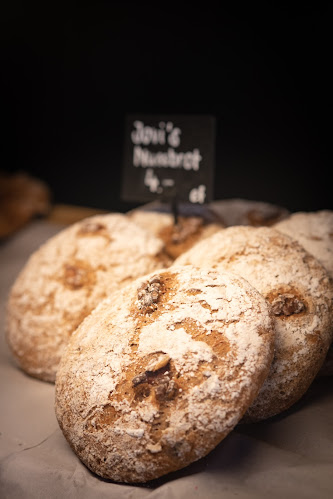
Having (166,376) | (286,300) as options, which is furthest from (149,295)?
(286,300)

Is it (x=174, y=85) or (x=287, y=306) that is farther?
(x=174, y=85)

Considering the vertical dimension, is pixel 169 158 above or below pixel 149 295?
above

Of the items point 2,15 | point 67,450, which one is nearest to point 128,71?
point 2,15

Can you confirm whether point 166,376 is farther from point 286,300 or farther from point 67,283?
point 67,283

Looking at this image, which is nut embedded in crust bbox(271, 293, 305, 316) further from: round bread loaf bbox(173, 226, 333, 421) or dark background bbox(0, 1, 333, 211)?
dark background bbox(0, 1, 333, 211)

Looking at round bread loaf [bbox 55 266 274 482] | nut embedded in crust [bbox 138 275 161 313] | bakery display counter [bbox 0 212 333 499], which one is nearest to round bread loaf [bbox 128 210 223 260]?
nut embedded in crust [bbox 138 275 161 313]

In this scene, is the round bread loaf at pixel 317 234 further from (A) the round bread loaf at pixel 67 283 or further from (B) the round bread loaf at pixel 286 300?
(A) the round bread loaf at pixel 67 283
